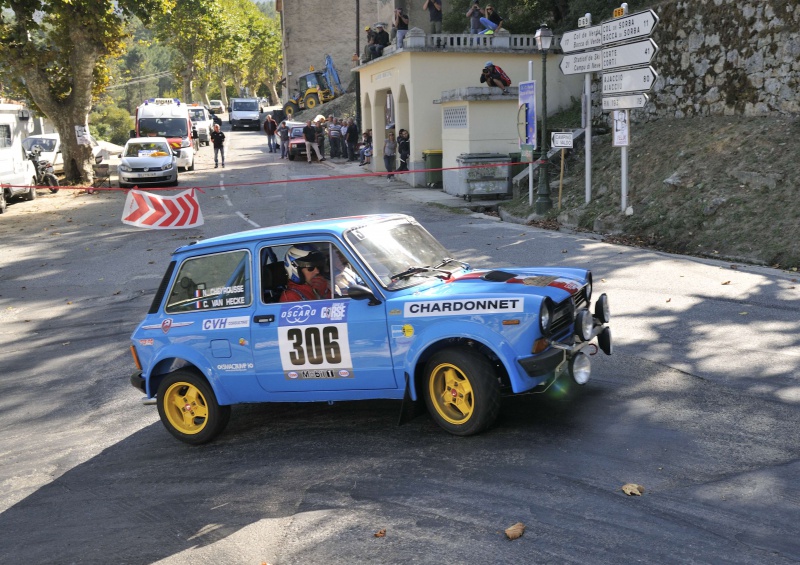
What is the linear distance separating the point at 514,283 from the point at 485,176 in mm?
16961

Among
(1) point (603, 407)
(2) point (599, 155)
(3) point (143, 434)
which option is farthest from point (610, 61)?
(3) point (143, 434)

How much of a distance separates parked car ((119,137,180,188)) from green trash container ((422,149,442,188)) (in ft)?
28.7

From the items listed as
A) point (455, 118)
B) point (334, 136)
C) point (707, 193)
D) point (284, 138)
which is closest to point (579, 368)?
point (707, 193)

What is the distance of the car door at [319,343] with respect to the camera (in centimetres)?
615

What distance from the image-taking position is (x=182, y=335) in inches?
269

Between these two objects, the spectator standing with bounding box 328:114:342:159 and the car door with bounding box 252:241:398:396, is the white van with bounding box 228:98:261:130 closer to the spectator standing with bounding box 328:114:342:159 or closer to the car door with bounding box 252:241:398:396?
the spectator standing with bounding box 328:114:342:159

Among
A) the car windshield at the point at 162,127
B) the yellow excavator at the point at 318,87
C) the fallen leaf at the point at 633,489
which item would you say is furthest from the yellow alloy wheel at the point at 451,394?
the yellow excavator at the point at 318,87

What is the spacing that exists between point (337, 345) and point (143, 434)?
2374 mm

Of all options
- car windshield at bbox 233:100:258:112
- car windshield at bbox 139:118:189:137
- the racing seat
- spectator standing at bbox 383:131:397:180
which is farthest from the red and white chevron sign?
car windshield at bbox 233:100:258:112

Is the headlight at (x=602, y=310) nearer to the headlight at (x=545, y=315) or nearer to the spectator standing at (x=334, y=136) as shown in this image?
the headlight at (x=545, y=315)

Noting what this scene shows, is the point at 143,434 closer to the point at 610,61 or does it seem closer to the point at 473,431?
the point at 473,431

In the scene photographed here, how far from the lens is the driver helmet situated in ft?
21.5

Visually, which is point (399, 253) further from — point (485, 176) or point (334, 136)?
point (334, 136)

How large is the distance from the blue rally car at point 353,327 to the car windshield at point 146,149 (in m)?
22.9
